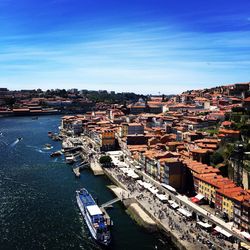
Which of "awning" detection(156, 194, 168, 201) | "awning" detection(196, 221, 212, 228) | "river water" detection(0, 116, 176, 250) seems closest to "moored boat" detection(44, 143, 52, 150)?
"river water" detection(0, 116, 176, 250)

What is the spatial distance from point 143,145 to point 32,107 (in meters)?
88.3

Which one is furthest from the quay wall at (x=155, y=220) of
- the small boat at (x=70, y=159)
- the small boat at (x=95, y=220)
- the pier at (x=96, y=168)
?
the small boat at (x=70, y=159)

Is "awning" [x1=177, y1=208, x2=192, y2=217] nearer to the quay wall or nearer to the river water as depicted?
the quay wall

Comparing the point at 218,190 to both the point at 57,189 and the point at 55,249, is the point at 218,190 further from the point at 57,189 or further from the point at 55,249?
the point at 57,189

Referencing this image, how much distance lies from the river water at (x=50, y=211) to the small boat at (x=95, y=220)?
0.54 m

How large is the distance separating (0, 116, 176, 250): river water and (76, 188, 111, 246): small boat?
21.4 inches

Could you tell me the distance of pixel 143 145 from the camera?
1864 inches

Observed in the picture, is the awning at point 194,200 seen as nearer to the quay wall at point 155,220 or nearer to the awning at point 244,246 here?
the quay wall at point 155,220

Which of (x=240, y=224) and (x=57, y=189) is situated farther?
(x=57, y=189)

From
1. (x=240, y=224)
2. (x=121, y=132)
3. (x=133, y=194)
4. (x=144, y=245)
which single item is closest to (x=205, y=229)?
(x=240, y=224)

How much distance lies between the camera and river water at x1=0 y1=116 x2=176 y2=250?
23594 millimetres

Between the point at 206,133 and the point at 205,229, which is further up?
the point at 206,133

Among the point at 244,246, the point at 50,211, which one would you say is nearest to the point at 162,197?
the point at 50,211

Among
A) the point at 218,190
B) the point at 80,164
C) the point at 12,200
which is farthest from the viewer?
the point at 80,164
